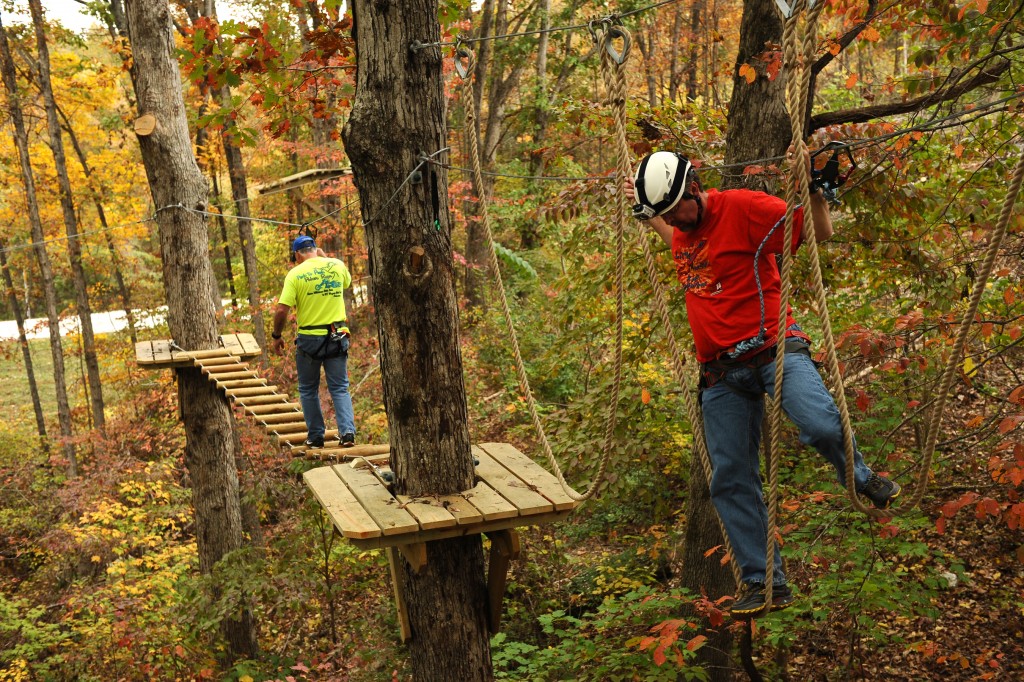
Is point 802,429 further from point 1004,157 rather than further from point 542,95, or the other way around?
point 542,95

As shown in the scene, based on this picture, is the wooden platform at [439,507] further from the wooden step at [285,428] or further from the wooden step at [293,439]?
the wooden step at [285,428]

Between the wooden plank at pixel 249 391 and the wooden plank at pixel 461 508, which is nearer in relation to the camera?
the wooden plank at pixel 461 508

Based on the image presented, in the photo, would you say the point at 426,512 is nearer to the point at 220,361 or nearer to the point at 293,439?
the point at 293,439

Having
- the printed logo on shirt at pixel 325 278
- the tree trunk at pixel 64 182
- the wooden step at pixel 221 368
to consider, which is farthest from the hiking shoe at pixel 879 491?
the tree trunk at pixel 64 182

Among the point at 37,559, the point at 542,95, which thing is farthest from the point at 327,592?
the point at 542,95

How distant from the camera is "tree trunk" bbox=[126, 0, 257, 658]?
700 centimetres

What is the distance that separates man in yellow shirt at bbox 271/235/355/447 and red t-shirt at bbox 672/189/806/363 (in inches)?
129

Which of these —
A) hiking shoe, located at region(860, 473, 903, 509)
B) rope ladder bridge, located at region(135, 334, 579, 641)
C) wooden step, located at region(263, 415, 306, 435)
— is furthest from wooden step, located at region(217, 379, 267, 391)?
hiking shoe, located at region(860, 473, 903, 509)

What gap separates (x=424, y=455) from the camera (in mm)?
3436

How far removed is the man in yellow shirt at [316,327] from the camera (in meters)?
5.55

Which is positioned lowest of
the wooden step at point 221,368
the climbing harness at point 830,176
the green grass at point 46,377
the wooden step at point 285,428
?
the green grass at point 46,377

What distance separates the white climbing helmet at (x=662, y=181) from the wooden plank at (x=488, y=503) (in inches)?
50.4

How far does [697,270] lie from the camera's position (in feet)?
9.73

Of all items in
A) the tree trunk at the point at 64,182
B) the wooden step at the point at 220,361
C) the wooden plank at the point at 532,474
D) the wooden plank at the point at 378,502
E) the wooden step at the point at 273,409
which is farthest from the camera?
the tree trunk at the point at 64,182
